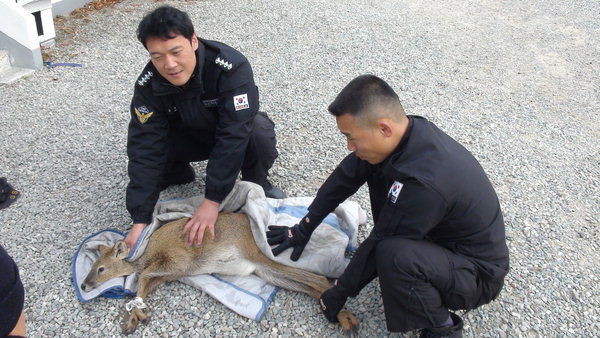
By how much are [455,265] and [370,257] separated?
0.46m

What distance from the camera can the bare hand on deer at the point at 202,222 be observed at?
3.38 metres

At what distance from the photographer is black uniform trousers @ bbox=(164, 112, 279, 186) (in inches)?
154

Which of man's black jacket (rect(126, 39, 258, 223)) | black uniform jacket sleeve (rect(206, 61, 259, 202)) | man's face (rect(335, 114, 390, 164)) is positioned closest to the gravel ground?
man's black jacket (rect(126, 39, 258, 223))

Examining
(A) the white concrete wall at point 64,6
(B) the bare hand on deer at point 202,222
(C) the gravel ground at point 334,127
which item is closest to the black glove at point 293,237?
(C) the gravel ground at point 334,127

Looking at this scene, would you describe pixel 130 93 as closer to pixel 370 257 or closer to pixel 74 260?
pixel 74 260

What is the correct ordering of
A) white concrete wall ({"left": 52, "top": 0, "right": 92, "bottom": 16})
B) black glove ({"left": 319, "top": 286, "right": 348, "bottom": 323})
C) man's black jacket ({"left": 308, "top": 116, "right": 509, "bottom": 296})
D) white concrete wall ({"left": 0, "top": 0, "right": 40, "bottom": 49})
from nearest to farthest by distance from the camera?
man's black jacket ({"left": 308, "top": 116, "right": 509, "bottom": 296})
black glove ({"left": 319, "top": 286, "right": 348, "bottom": 323})
white concrete wall ({"left": 0, "top": 0, "right": 40, "bottom": 49})
white concrete wall ({"left": 52, "top": 0, "right": 92, "bottom": 16})

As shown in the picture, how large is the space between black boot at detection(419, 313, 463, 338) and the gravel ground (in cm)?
22

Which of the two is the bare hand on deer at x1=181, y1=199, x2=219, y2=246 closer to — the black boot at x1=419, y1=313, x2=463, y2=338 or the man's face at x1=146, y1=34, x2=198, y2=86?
the man's face at x1=146, y1=34, x2=198, y2=86

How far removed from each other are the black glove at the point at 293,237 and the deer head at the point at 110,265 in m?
1.04

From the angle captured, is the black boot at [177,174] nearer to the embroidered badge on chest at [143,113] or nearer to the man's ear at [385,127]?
the embroidered badge on chest at [143,113]

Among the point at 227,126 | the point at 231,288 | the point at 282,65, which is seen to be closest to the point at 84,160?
the point at 227,126

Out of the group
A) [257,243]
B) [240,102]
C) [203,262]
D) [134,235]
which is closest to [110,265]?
[134,235]

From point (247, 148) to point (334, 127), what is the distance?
1593 mm

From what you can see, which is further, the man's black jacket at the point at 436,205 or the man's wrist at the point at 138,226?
the man's wrist at the point at 138,226
